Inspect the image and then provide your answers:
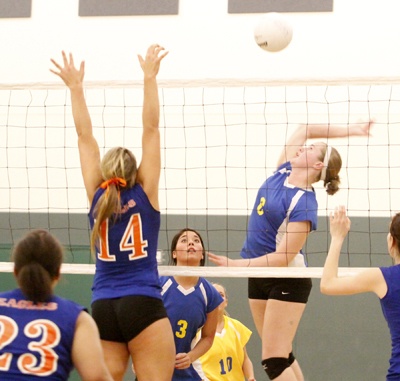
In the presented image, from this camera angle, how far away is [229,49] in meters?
9.91

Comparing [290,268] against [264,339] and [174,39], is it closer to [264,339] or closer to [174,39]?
[264,339]

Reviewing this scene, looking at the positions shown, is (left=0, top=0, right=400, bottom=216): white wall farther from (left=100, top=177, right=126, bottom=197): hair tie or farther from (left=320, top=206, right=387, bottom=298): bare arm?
(left=320, top=206, right=387, bottom=298): bare arm

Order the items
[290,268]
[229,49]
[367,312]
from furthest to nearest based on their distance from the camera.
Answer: [229,49] < [367,312] < [290,268]

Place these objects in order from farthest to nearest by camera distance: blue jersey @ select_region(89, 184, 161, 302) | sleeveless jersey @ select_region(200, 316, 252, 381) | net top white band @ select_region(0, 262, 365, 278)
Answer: sleeveless jersey @ select_region(200, 316, 252, 381) → net top white band @ select_region(0, 262, 365, 278) → blue jersey @ select_region(89, 184, 161, 302)

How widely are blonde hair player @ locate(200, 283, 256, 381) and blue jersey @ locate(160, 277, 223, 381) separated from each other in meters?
0.94

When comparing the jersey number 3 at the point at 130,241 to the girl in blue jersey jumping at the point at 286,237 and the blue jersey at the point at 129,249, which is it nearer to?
the blue jersey at the point at 129,249

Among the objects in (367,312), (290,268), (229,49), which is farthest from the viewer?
(229,49)

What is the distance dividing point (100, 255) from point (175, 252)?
1407 millimetres

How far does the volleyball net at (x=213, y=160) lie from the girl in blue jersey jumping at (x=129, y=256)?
433 centimetres

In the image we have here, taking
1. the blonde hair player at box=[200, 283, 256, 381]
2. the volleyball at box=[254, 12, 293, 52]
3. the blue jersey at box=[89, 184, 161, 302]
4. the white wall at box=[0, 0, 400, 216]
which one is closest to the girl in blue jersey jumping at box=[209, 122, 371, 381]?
the volleyball at box=[254, 12, 293, 52]

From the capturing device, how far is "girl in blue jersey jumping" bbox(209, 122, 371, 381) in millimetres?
5832

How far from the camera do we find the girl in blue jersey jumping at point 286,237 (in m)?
5.83

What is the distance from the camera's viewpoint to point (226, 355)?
711 cm

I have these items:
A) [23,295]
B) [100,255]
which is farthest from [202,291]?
[23,295]
